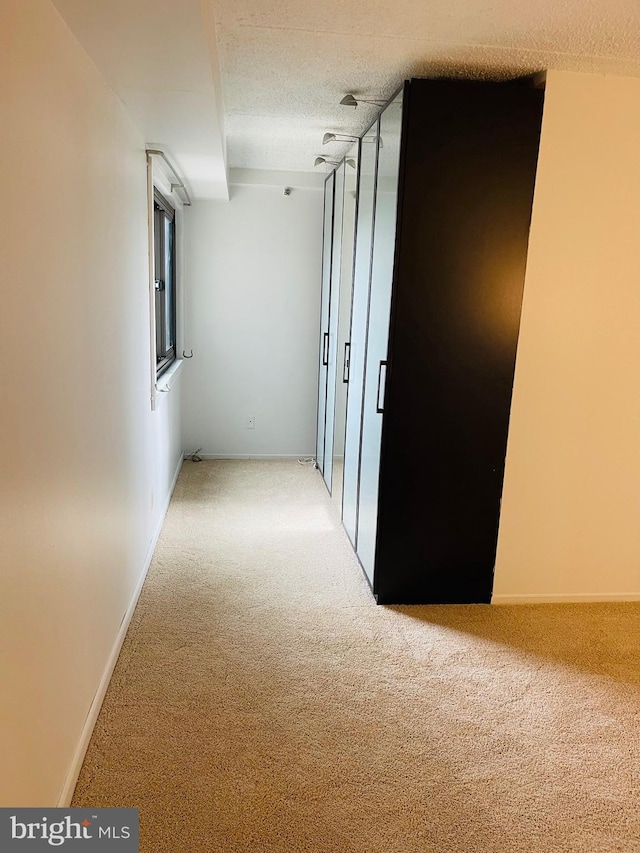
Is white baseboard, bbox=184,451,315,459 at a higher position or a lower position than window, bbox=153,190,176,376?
lower

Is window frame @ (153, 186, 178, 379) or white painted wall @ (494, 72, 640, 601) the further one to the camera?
window frame @ (153, 186, 178, 379)

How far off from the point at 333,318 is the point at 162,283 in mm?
1347

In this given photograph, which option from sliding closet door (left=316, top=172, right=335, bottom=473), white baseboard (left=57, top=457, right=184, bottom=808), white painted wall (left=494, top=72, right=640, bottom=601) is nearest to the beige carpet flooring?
white baseboard (left=57, top=457, right=184, bottom=808)

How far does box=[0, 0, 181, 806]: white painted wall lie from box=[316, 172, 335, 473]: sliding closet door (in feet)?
8.60

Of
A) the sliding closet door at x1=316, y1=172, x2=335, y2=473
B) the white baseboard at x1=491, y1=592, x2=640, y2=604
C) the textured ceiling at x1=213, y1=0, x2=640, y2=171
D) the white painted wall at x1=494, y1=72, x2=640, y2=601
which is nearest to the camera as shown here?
the textured ceiling at x1=213, y1=0, x2=640, y2=171

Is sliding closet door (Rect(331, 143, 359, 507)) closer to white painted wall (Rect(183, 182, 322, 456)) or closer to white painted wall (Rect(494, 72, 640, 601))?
white painted wall (Rect(183, 182, 322, 456))

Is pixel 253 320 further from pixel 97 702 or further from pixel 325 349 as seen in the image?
pixel 97 702

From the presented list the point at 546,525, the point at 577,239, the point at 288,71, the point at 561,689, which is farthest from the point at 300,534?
the point at 288,71

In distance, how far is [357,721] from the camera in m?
2.27

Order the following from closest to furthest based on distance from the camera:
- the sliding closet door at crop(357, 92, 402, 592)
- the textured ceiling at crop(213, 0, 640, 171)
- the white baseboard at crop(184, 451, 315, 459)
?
the textured ceiling at crop(213, 0, 640, 171), the sliding closet door at crop(357, 92, 402, 592), the white baseboard at crop(184, 451, 315, 459)

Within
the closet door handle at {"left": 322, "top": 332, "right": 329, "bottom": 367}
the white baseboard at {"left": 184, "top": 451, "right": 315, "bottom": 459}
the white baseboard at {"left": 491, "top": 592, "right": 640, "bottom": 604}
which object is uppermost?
the closet door handle at {"left": 322, "top": 332, "right": 329, "bottom": 367}

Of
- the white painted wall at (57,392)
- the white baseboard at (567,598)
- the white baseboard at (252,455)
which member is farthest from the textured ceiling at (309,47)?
the white baseboard at (252,455)

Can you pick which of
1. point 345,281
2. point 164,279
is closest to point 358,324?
point 345,281

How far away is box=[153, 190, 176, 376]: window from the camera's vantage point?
4445mm
